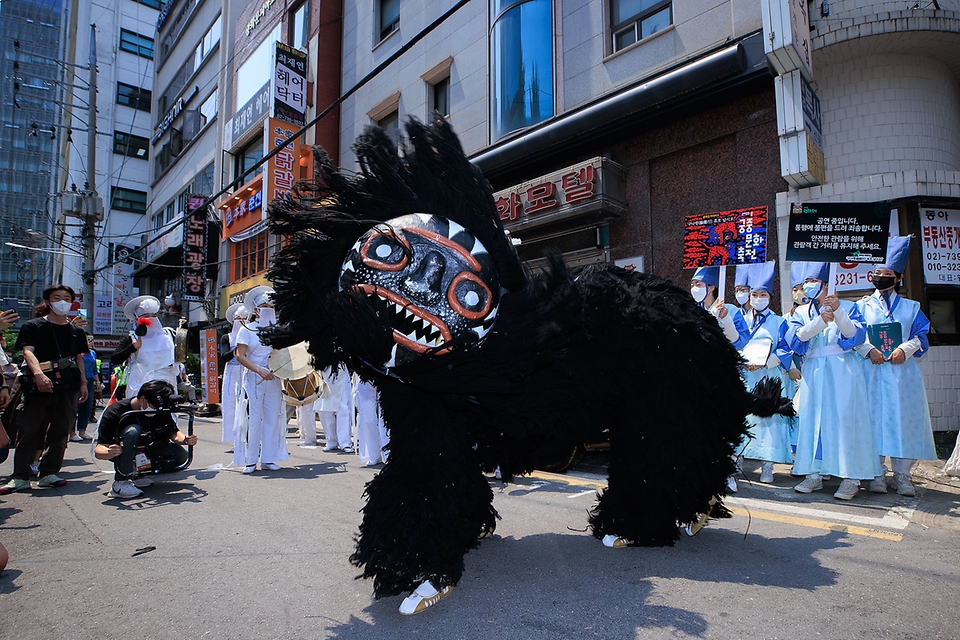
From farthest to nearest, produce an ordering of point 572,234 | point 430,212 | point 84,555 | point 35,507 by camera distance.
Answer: point 572,234 → point 35,507 → point 84,555 → point 430,212

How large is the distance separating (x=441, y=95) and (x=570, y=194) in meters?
5.72

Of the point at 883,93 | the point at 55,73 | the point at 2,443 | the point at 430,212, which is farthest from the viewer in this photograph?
the point at 55,73

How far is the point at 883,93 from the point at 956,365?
372 cm

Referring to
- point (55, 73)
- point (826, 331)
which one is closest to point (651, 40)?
point (826, 331)

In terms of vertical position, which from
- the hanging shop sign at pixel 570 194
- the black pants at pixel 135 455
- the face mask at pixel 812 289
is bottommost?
the black pants at pixel 135 455

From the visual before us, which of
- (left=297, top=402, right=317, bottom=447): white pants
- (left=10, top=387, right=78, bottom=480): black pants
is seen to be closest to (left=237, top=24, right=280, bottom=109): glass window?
(left=297, top=402, right=317, bottom=447): white pants

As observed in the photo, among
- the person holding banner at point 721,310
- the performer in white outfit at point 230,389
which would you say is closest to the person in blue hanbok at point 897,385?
the person holding banner at point 721,310

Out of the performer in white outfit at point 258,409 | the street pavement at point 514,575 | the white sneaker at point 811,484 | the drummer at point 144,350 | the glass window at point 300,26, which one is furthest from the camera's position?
the glass window at point 300,26

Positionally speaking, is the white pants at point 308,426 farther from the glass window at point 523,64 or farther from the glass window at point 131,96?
the glass window at point 131,96

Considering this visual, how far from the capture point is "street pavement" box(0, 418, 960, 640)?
231 cm

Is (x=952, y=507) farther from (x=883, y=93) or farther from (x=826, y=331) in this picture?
(x=883, y=93)

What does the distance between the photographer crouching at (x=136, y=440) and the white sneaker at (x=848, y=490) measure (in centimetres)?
574

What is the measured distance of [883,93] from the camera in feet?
26.0

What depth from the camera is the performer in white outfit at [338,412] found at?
8188 mm
